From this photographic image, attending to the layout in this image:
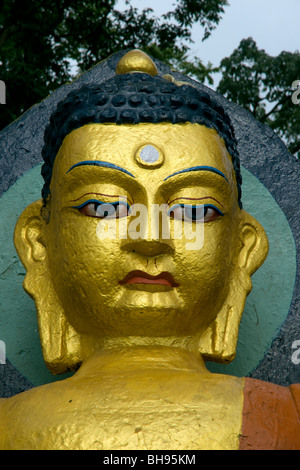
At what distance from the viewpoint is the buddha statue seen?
2930 mm

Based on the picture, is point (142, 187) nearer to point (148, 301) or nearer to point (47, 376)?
point (148, 301)

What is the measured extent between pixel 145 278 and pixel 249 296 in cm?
142

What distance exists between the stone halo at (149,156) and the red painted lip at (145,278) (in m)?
0.52

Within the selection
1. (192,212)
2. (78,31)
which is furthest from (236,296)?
(78,31)

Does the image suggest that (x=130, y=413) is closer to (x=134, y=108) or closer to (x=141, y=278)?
(x=141, y=278)

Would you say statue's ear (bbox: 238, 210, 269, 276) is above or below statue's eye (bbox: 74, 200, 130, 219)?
below

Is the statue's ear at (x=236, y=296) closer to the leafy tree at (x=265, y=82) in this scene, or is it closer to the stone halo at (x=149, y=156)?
the stone halo at (x=149, y=156)

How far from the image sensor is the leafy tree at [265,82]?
10000 millimetres

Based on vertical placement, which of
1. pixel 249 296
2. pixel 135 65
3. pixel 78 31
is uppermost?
pixel 78 31

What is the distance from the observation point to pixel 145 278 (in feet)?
11.1

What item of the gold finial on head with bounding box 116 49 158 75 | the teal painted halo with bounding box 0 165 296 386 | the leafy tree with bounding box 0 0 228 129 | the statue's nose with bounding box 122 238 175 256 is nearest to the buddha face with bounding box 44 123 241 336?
the statue's nose with bounding box 122 238 175 256

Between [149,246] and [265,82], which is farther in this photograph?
[265,82]

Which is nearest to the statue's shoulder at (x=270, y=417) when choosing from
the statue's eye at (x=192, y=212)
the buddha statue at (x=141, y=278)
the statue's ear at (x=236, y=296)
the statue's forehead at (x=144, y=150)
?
the buddha statue at (x=141, y=278)

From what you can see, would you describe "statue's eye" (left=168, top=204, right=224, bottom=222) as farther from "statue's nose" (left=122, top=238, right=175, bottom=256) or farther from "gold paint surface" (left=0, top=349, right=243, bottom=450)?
"gold paint surface" (left=0, top=349, right=243, bottom=450)
